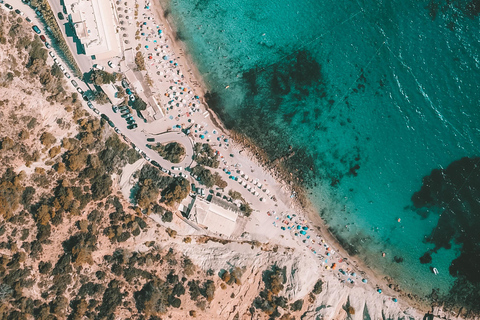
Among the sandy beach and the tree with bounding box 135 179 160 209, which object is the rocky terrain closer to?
the tree with bounding box 135 179 160 209

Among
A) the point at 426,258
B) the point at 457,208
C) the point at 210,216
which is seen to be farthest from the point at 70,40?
the point at 457,208

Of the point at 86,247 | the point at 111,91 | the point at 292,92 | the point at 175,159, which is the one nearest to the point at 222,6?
the point at 292,92

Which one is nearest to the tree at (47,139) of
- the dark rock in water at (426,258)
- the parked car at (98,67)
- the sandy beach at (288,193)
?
the parked car at (98,67)

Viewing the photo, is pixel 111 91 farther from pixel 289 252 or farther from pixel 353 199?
pixel 353 199

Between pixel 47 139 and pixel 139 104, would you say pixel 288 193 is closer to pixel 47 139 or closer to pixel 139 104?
pixel 139 104

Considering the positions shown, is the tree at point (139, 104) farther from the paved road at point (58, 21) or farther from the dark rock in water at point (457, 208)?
the dark rock in water at point (457, 208)

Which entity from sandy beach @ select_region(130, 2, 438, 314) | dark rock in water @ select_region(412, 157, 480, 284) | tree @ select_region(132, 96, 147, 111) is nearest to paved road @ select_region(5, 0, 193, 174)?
tree @ select_region(132, 96, 147, 111)
